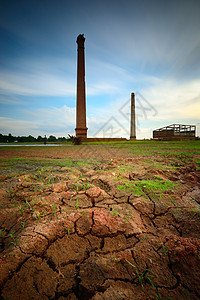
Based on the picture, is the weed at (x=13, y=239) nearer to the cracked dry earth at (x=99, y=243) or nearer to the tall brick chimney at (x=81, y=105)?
the cracked dry earth at (x=99, y=243)

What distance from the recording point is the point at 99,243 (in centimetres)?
105

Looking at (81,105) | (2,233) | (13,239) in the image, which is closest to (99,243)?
(13,239)

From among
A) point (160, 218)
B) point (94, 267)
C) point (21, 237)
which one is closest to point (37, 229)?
point (21, 237)

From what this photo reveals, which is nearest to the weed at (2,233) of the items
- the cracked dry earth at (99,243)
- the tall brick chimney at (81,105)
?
the cracked dry earth at (99,243)

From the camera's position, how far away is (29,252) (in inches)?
36.2

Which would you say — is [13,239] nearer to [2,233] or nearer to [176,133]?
[2,233]

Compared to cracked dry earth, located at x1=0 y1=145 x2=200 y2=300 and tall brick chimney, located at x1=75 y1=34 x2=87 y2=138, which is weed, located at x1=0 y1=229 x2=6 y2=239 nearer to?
cracked dry earth, located at x1=0 y1=145 x2=200 y2=300

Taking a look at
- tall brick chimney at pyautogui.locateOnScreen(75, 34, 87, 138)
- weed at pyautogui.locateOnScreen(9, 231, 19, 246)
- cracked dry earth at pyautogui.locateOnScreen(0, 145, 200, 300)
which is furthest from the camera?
tall brick chimney at pyautogui.locateOnScreen(75, 34, 87, 138)

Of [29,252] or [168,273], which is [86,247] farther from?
[168,273]

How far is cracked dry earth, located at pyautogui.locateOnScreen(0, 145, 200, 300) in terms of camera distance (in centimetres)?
74

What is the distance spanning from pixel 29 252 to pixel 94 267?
43cm

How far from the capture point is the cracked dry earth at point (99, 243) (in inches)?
29.2

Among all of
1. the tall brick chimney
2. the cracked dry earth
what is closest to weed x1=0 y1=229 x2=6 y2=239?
the cracked dry earth

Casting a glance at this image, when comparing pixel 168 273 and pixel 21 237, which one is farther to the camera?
pixel 21 237
